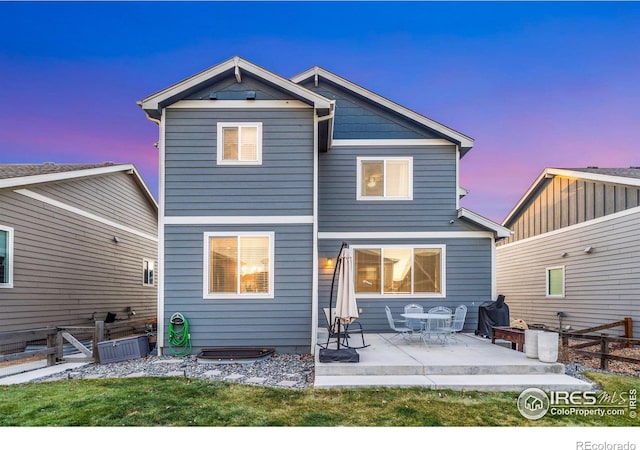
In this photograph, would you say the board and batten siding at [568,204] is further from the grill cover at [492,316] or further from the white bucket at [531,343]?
the white bucket at [531,343]

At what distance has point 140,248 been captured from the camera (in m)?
14.5

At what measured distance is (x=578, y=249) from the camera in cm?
1209

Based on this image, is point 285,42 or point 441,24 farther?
point 285,42

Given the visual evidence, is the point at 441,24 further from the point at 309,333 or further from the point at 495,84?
the point at 309,333

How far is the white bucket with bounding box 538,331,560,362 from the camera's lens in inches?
252

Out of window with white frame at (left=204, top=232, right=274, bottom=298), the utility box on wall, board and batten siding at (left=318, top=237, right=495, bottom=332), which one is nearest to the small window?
the utility box on wall

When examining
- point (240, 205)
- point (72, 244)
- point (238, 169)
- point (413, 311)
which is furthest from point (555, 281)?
point (72, 244)

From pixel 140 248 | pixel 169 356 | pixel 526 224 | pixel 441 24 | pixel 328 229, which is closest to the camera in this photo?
pixel 169 356

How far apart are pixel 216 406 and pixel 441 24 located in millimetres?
12368

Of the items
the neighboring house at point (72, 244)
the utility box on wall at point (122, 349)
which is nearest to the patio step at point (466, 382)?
the utility box on wall at point (122, 349)

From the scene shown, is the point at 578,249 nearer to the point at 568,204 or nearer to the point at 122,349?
the point at 568,204

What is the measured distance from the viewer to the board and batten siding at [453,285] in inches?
408

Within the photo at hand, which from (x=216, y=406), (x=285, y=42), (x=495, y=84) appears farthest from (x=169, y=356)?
(x=495, y=84)

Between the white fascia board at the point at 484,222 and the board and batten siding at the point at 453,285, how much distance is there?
0.36m
